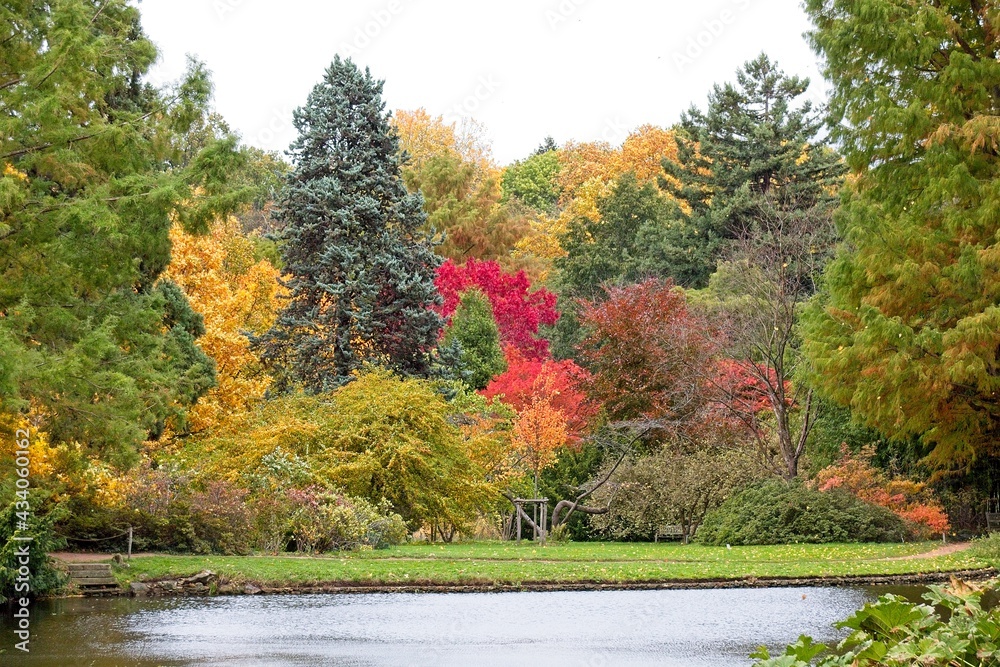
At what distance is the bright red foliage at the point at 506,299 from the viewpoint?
37.2 m

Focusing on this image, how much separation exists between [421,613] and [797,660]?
9219 millimetres

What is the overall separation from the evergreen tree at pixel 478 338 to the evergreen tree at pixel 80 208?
17032 mm

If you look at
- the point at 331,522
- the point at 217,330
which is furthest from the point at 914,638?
the point at 217,330

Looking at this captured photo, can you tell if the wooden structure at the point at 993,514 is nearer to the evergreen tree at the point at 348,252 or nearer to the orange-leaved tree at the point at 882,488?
the orange-leaved tree at the point at 882,488

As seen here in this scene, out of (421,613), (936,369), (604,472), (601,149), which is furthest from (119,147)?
(601,149)

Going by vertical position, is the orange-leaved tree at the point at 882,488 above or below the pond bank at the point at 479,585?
above

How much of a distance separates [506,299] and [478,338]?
5927 mm

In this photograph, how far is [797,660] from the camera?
16.6ft

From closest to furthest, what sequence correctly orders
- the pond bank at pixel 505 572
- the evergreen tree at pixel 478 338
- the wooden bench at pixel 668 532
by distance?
the pond bank at pixel 505 572
the wooden bench at pixel 668 532
the evergreen tree at pixel 478 338

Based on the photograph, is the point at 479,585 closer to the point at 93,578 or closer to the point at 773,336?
the point at 93,578

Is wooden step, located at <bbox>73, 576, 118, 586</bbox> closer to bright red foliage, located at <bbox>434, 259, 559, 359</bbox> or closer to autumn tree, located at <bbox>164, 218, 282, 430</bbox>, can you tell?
autumn tree, located at <bbox>164, 218, 282, 430</bbox>

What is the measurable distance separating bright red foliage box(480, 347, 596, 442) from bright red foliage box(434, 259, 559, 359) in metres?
6.23


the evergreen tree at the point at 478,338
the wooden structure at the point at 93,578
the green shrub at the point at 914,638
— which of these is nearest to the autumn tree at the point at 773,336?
the evergreen tree at the point at 478,338

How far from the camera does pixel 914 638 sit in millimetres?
5086
